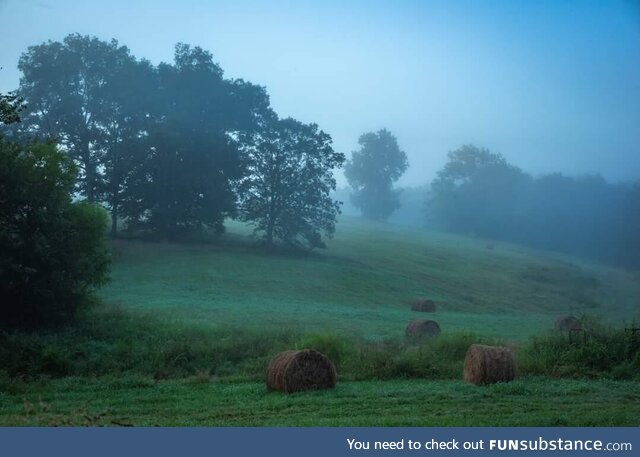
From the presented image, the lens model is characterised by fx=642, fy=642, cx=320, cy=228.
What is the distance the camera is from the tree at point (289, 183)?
54.3m

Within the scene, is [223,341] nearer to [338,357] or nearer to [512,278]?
[338,357]

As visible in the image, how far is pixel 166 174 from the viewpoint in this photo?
52000 millimetres

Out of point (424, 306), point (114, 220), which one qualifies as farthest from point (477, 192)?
point (114, 220)

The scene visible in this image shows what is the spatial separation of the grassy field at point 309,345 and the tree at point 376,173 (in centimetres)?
1664

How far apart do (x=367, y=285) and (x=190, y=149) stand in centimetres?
1892

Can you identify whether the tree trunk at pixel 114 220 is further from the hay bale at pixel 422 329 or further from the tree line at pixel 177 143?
the hay bale at pixel 422 329

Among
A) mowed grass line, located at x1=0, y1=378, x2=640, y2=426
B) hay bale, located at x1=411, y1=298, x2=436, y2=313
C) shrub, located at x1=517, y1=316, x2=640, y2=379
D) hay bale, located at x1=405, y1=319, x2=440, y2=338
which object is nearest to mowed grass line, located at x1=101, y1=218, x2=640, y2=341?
Answer: hay bale, located at x1=411, y1=298, x2=436, y2=313

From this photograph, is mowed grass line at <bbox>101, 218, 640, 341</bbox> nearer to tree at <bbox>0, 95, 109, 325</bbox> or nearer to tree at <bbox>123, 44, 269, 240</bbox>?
tree at <bbox>123, 44, 269, 240</bbox>

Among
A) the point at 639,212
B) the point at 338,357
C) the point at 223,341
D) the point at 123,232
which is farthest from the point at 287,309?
the point at 123,232

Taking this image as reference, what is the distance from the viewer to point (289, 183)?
54656mm

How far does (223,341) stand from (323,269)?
1088 inches

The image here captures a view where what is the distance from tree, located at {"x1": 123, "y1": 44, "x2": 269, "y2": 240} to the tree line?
84 millimetres

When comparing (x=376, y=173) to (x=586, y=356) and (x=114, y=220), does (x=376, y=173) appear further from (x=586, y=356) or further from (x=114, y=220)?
(x=586, y=356)

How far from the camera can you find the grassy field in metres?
11.9
